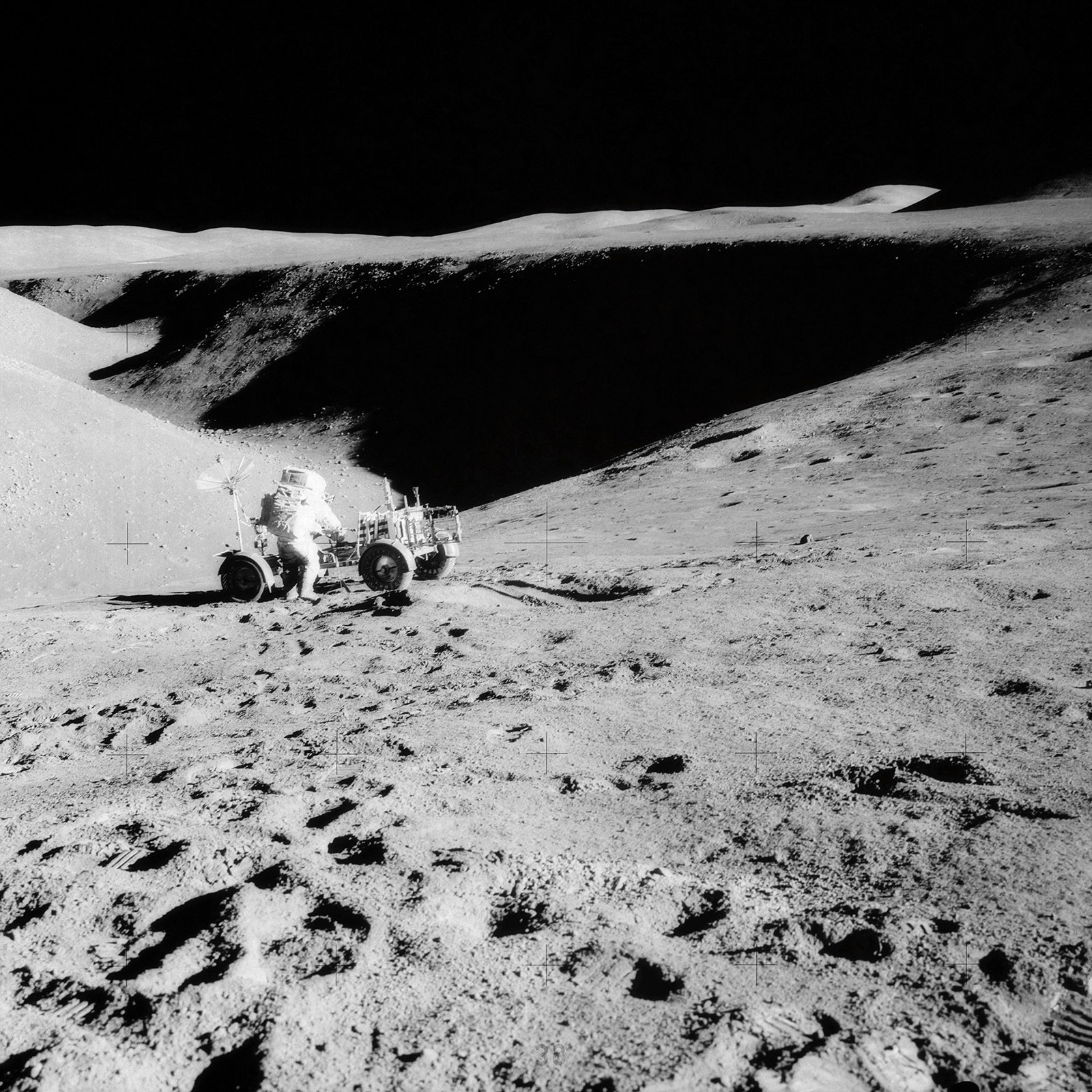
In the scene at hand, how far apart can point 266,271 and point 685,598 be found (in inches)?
943

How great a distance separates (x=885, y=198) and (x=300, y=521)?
33.9 metres

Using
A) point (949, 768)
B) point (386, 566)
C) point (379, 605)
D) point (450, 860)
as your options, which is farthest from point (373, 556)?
point (949, 768)

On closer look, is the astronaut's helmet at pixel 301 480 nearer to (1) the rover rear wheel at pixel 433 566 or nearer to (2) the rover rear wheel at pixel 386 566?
(2) the rover rear wheel at pixel 386 566

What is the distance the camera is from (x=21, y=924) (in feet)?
8.69

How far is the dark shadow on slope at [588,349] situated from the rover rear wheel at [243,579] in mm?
9010

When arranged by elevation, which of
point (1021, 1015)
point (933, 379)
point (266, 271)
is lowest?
point (1021, 1015)

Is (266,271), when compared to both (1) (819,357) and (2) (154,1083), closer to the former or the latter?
(1) (819,357)

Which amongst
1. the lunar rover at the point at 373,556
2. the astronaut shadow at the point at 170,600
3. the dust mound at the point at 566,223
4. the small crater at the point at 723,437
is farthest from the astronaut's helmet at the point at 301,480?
the dust mound at the point at 566,223

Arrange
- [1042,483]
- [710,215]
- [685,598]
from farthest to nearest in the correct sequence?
[710,215]
[1042,483]
[685,598]

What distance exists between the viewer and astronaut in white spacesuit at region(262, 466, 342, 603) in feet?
24.1

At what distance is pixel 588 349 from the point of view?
19172 millimetres

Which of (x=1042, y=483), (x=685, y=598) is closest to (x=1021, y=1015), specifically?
(x=685, y=598)

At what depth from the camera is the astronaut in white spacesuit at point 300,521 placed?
7348mm

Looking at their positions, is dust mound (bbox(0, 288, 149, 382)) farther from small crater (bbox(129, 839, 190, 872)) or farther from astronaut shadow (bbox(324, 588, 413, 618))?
small crater (bbox(129, 839, 190, 872))
